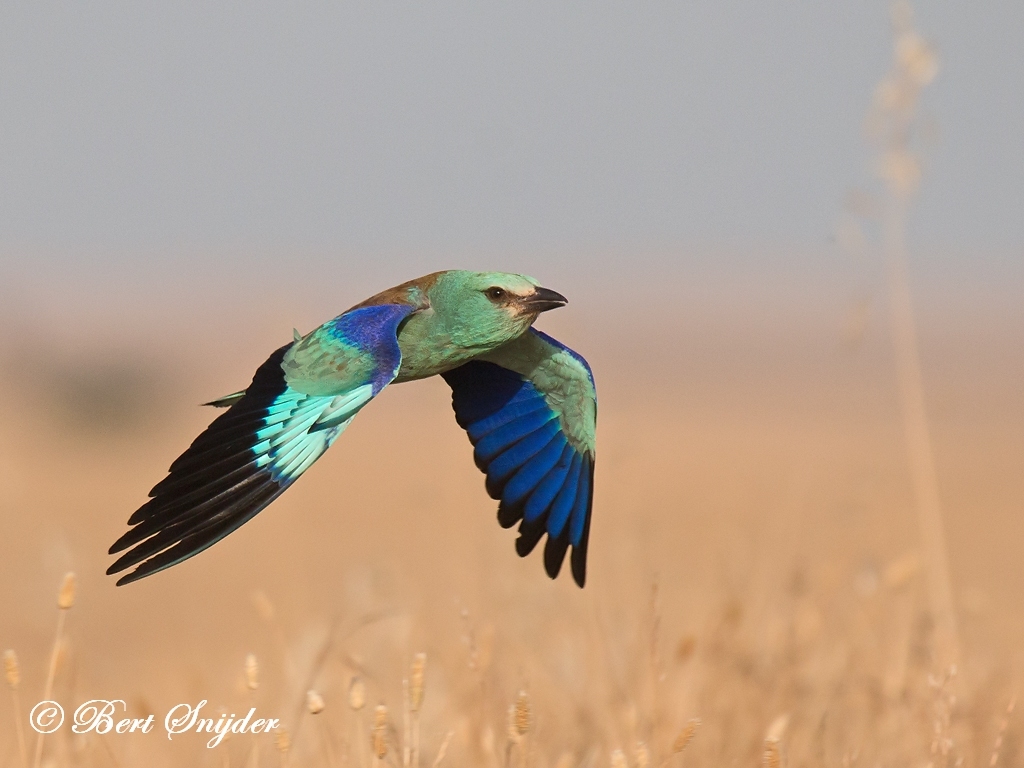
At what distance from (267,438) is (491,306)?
1.02 m

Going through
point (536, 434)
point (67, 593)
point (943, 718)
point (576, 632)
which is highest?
point (67, 593)

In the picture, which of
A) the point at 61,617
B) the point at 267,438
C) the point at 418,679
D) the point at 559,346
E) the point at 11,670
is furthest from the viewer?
the point at 559,346

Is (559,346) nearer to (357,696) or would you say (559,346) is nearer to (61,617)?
(357,696)

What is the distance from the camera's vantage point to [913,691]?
3836mm

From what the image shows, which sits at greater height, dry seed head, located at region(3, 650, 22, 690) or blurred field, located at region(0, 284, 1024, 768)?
dry seed head, located at region(3, 650, 22, 690)

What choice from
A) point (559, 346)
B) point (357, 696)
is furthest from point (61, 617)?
point (559, 346)

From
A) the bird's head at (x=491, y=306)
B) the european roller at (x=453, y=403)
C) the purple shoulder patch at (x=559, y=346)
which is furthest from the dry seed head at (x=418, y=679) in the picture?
the purple shoulder patch at (x=559, y=346)

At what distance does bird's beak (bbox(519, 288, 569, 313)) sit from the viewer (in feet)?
13.3

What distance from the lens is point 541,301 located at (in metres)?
4.05

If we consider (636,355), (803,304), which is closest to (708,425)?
(636,355)

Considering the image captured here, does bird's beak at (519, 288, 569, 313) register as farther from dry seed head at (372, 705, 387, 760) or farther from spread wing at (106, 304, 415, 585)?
dry seed head at (372, 705, 387, 760)

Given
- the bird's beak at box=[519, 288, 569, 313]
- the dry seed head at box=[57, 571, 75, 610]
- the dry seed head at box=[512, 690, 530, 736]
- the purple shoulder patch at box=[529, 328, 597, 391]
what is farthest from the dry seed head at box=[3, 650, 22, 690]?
the purple shoulder patch at box=[529, 328, 597, 391]

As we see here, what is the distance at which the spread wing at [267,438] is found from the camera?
2.86 m

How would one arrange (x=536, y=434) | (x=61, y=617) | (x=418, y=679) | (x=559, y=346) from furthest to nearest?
(x=559, y=346), (x=536, y=434), (x=61, y=617), (x=418, y=679)
